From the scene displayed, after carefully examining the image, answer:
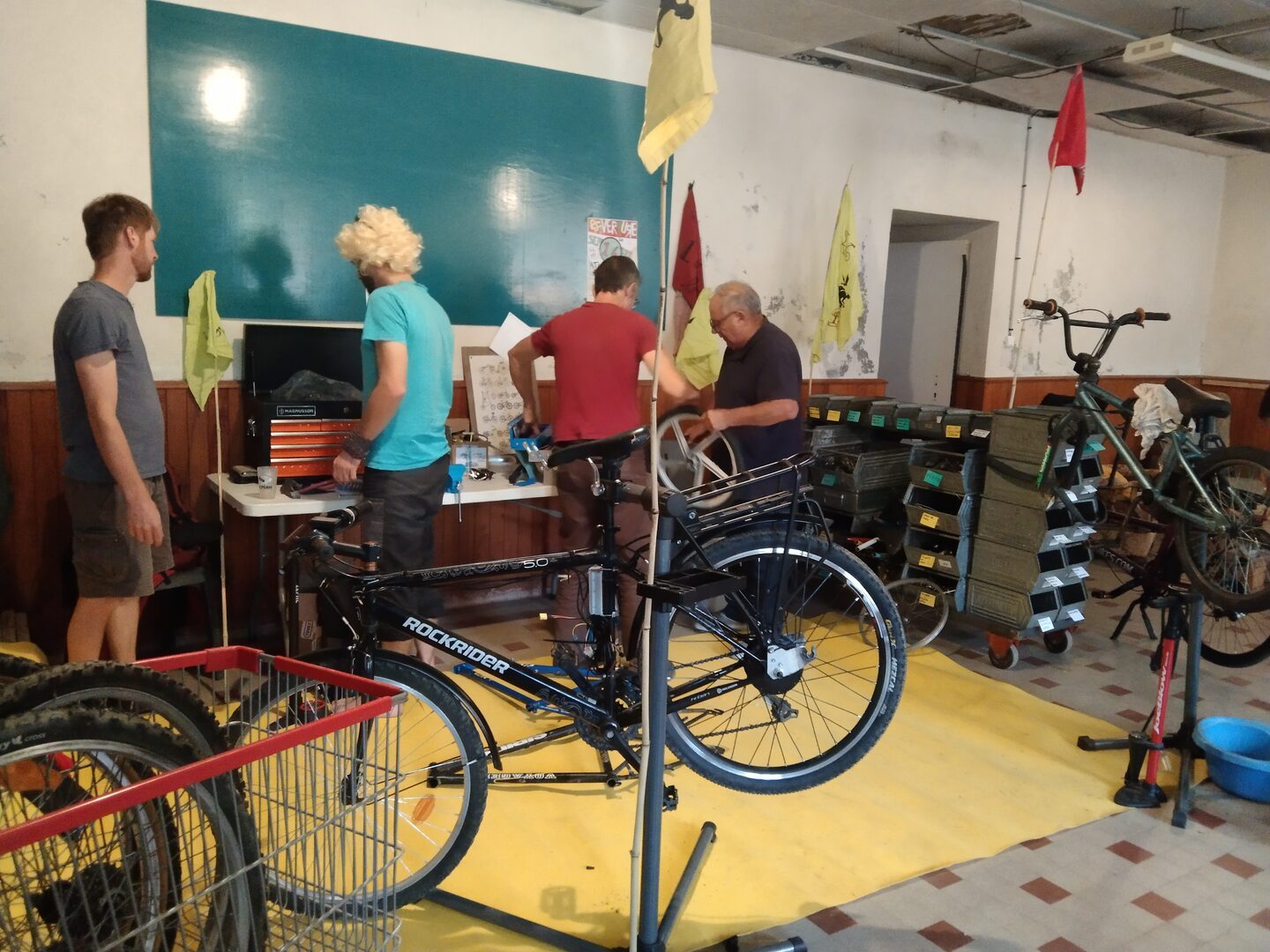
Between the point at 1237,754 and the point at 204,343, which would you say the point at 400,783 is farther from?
the point at 1237,754

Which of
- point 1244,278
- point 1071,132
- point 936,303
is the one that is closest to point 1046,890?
point 1071,132

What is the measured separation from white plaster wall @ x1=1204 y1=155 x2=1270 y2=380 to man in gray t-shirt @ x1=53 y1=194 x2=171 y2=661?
8110mm

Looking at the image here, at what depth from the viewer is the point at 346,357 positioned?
3828 mm

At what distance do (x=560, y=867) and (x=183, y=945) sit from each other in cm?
122

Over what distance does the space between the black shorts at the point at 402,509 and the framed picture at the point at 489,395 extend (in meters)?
1.12

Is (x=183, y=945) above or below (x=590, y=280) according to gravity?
below

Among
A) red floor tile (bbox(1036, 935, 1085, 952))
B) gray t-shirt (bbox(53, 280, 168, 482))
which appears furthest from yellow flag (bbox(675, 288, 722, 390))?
red floor tile (bbox(1036, 935, 1085, 952))

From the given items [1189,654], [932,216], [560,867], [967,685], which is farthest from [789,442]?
[932,216]

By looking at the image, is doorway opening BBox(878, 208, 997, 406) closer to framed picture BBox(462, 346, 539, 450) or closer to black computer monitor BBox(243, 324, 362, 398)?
framed picture BBox(462, 346, 539, 450)

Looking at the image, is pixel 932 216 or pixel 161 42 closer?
pixel 161 42

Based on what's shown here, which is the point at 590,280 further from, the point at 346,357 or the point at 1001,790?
the point at 1001,790

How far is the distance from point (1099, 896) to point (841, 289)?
11.4 ft

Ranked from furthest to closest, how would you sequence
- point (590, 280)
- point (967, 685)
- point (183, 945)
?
point (590, 280)
point (967, 685)
point (183, 945)

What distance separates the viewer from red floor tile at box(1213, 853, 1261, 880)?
247 cm
